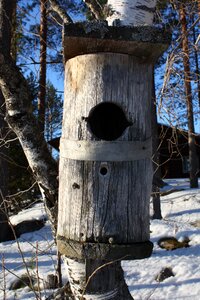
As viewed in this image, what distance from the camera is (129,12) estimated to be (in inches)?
87.3

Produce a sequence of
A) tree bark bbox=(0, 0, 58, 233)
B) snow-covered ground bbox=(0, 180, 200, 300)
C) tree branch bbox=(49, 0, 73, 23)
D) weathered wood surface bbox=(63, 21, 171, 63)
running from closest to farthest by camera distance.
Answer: weathered wood surface bbox=(63, 21, 171, 63), tree bark bbox=(0, 0, 58, 233), tree branch bbox=(49, 0, 73, 23), snow-covered ground bbox=(0, 180, 200, 300)

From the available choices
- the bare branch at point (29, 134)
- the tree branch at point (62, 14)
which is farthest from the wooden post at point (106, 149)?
the tree branch at point (62, 14)

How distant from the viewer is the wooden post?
1.93 metres

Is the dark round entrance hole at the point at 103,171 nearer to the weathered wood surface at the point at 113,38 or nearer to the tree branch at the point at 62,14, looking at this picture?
the weathered wood surface at the point at 113,38

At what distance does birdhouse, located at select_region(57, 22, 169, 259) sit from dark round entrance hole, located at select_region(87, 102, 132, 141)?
13mm

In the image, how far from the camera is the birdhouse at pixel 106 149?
6.34 ft

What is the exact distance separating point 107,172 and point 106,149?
4.7 inches

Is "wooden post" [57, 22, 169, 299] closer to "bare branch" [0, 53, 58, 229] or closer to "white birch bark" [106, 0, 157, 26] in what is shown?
"white birch bark" [106, 0, 157, 26]

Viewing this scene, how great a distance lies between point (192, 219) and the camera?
9703 millimetres

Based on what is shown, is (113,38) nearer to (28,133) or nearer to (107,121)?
(107,121)

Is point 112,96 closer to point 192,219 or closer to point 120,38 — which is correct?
point 120,38

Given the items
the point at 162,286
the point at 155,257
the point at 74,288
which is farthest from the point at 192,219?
the point at 74,288

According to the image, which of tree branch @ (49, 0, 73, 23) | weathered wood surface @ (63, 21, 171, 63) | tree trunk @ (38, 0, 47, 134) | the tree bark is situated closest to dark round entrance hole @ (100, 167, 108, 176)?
weathered wood surface @ (63, 21, 171, 63)

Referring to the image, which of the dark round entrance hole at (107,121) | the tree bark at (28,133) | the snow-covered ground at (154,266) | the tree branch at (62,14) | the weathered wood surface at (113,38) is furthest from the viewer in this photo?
the snow-covered ground at (154,266)
